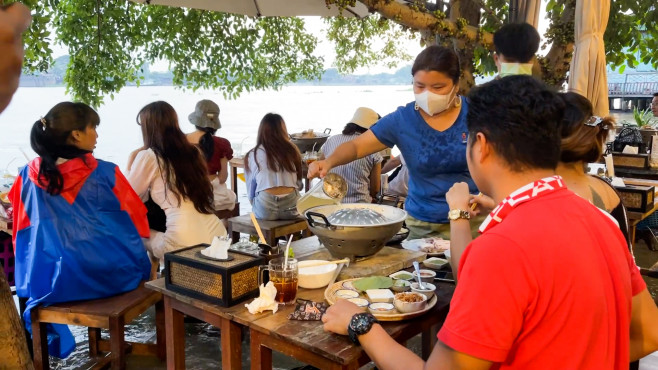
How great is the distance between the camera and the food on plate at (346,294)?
2.04 metres

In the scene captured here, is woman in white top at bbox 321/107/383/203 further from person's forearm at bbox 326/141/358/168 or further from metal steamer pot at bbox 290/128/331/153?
person's forearm at bbox 326/141/358/168

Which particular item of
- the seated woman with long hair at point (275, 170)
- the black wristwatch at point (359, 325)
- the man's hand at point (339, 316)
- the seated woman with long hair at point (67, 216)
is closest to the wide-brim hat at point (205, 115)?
the seated woman with long hair at point (275, 170)

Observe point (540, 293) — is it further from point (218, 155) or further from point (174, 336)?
point (218, 155)

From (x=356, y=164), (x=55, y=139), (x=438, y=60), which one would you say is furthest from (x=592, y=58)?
(x=55, y=139)

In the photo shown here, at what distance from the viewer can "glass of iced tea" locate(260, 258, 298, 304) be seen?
6.70 ft

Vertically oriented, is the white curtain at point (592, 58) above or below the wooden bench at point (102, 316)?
above

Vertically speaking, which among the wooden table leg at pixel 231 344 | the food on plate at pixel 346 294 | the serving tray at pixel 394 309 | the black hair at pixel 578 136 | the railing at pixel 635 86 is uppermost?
the railing at pixel 635 86

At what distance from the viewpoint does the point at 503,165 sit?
1346 mm

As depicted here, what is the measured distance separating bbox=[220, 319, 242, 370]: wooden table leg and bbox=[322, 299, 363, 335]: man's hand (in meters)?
0.43

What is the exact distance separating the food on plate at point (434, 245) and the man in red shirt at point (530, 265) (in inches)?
51.6

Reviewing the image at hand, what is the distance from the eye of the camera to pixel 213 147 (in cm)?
538

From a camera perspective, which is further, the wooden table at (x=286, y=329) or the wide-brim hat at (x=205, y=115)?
the wide-brim hat at (x=205, y=115)

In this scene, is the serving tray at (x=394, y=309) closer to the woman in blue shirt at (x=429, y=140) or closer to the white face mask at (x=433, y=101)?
the woman in blue shirt at (x=429, y=140)

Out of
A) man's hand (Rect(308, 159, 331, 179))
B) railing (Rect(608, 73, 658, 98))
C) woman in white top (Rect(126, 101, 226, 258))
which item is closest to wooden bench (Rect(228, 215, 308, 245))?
woman in white top (Rect(126, 101, 226, 258))
